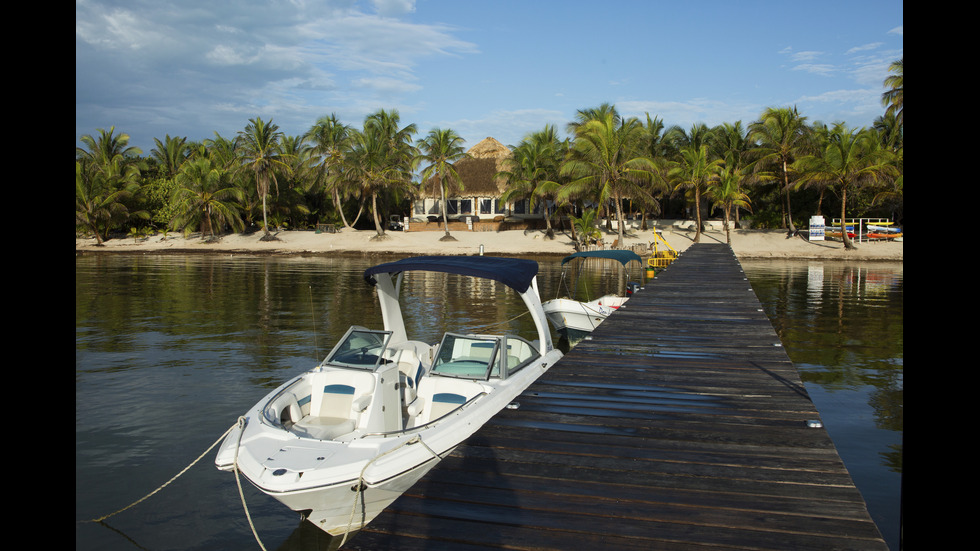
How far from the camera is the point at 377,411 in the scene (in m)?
7.82

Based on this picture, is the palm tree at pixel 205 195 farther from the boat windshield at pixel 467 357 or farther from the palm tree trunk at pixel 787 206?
the boat windshield at pixel 467 357

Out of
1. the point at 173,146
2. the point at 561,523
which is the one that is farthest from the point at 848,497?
the point at 173,146

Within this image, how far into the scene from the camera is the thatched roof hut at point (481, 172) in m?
54.5

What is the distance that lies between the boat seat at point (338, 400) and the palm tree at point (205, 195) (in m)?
45.3

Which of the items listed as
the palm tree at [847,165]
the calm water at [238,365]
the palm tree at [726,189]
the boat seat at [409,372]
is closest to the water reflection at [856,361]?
the calm water at [238,365]

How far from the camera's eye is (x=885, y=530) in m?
7.13

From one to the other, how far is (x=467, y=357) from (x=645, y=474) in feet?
15.9

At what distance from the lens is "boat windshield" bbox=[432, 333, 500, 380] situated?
8781mm

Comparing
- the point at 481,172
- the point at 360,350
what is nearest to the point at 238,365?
the point at 360,350

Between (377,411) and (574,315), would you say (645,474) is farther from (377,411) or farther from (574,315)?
(574,315)

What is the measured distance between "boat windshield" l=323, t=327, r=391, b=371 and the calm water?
1882 millimetres

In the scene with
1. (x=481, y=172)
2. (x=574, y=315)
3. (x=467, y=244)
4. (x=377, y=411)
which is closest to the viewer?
(x=377, y=411)
